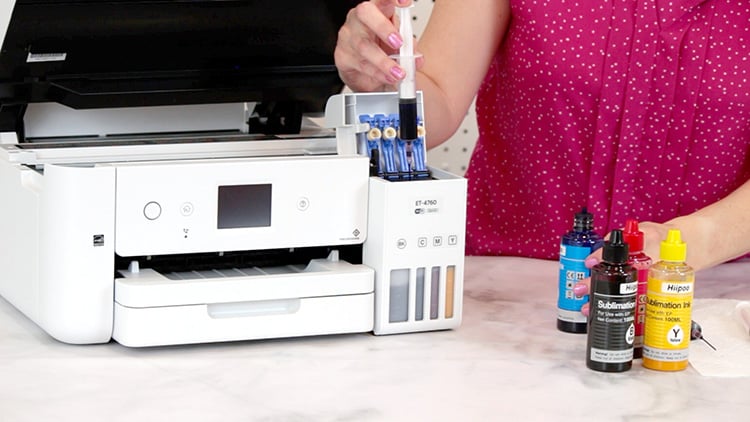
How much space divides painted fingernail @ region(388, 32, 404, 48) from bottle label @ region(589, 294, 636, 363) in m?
0.42

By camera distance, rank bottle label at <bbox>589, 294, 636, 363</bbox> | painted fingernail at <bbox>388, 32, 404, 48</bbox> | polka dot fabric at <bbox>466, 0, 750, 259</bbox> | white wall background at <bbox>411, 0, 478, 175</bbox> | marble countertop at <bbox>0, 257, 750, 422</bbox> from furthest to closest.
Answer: white wall background at <bbox>411, 0, 478, 175</bbox> → polka dot fabric at <bbox>466, 0, 750, 259</bbox> → painted fingernail at <bbox>388, 32, 404, 48</bbox> → bottle label at <bbox>589, 294, 636, 363</bbox> → marble countertop at <bbox>0, 257, 750, 422</bbox>

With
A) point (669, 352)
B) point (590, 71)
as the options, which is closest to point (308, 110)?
point (590, 71)

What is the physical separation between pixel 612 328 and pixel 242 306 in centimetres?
43

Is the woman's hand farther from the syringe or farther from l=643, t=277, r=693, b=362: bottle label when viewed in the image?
l=643, t=277, r=693, b=362: bottle label

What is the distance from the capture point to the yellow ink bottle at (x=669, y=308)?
1.34 meters

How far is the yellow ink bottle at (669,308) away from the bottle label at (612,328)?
0.09ft

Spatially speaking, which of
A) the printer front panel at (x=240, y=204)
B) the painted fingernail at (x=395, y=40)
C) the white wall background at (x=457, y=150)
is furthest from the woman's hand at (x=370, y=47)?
the white wall background at (x=457, y=150)

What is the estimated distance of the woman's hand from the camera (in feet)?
5.08

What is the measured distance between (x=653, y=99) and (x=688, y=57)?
0.27 feet

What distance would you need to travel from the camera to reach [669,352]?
4.44 feet

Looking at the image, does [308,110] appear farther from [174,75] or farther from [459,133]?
[459,133]

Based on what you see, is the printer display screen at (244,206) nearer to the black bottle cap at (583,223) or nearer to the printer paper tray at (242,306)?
the printer paper tray at (242,306)

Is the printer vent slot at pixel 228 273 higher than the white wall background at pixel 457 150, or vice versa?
the white wall background at pixel 457 150

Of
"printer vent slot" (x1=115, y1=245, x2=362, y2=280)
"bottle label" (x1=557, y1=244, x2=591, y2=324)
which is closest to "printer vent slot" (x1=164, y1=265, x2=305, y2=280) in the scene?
"printer vent slot" (x1=115, y1=245, x2=362, y2=280)
